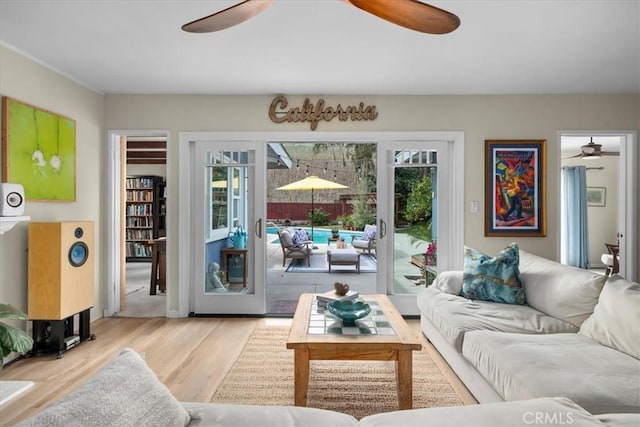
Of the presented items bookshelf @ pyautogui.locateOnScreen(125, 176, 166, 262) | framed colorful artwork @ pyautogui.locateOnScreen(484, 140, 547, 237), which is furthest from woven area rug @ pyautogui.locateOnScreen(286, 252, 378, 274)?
bookshelf @ pyautogui.locateOnScreen(125, 176, 166, 262)

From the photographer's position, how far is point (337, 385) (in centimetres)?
239

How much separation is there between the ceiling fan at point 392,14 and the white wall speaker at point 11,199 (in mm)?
1835

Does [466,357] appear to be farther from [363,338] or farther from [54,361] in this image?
[54,361]

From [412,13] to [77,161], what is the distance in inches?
136

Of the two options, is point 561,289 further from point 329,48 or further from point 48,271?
point 48,271

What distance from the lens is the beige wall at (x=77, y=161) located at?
280 centimetres

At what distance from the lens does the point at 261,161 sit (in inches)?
156

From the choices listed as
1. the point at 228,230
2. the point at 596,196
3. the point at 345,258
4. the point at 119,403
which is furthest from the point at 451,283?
the point at 596,196

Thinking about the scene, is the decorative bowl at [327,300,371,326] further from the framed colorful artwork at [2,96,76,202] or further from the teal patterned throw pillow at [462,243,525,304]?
the framed colorful artwork at [2,96,76,202]

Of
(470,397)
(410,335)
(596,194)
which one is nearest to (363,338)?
(410,335)

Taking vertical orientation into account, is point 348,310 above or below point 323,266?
above

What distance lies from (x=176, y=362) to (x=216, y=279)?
4.32 ft

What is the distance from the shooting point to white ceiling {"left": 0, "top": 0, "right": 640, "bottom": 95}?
2.29 m

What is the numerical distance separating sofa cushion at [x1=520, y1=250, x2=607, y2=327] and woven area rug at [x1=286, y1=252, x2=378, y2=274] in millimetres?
3676
